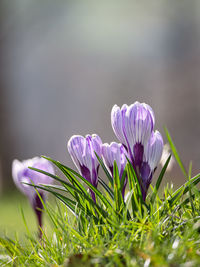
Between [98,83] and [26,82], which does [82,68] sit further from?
[26,82]

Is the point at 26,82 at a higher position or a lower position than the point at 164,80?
higher

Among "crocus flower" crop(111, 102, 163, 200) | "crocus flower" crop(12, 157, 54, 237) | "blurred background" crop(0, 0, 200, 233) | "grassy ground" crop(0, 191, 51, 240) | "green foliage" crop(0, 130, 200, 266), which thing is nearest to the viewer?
"green foliage" crop(0, 130, 200, 266)

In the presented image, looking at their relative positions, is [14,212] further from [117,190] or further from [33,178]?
[117,190]

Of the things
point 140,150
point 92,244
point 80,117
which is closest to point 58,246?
point 92,244

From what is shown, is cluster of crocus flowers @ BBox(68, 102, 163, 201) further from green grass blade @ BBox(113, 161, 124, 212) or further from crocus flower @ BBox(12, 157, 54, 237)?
Answer: crocus flower @ BBox(12, 157, 54, 237)

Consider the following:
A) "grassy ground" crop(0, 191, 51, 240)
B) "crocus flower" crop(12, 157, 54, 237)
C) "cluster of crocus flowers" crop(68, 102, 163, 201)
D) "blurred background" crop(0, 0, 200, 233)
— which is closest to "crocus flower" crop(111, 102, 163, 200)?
"cluster of crocus flowers" crop(68, 102, 163, 201)

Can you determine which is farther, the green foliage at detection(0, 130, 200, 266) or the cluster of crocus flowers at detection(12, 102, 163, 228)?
the cluster of crocus flowers at detection(12, 102, 163, 228)

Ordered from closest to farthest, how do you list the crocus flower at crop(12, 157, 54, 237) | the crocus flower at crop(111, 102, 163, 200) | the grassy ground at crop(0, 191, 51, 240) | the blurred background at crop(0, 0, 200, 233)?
the crocus flower at crop(111, 102, 163, 200)
the crocus flower at crop(12, 157, 54, 237)
the grassy ground at crop(0, 191, 51, 240)
the blurred background at crop(0, 0, 200, 233)
